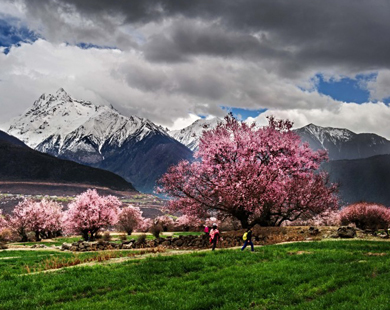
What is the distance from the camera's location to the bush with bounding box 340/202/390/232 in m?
72.2

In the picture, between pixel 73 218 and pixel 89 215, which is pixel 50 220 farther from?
pixel 89 215

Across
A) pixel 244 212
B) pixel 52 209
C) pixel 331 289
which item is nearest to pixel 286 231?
pixel 244 212

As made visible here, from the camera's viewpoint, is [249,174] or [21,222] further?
[21,222]

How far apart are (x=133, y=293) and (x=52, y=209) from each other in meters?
65.4

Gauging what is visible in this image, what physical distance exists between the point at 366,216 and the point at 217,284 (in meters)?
69.2

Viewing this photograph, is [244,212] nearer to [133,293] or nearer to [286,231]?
[286,231]

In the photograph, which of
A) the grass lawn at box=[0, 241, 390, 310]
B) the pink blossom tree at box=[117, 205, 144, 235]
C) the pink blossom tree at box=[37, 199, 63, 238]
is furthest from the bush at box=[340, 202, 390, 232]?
the pink blossom tree at box=[37, 199, 63, 238]

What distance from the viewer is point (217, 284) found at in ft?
46.6

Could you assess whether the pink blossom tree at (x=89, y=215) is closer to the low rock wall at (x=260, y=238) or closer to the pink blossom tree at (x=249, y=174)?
the low rock wall at (x=260, y=238)

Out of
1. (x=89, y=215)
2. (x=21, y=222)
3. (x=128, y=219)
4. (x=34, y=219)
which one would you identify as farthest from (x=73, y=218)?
(x=128, y=219)

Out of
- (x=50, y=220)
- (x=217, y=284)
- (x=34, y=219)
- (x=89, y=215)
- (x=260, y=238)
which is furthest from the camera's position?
(x=50, y=220)

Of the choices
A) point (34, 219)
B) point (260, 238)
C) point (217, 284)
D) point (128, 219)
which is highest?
point (217, 284)

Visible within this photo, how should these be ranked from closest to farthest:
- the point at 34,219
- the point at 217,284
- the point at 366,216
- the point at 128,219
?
the point at 217,284
the point at 34,219
the point at 366,216
the point at 128,219

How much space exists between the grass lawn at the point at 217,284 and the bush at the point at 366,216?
5925 cm
